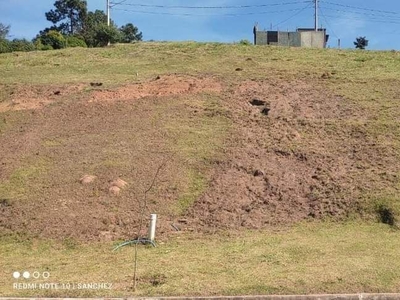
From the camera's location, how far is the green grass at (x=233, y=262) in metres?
6.08

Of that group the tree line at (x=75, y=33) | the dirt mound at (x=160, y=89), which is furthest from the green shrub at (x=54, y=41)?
the dirt mound at (x=160, y=89)

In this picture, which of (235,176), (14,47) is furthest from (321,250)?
(14,47)

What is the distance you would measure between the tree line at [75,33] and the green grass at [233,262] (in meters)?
18.3

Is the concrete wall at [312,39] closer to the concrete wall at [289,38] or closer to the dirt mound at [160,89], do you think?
the concrete wall at [289,38]

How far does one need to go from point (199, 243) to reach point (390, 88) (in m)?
8.05

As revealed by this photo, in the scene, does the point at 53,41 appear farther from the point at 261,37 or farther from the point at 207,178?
the point at 207,178

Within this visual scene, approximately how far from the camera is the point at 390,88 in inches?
551

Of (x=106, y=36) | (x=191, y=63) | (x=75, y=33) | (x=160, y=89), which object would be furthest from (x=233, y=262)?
(x=75, y=33)

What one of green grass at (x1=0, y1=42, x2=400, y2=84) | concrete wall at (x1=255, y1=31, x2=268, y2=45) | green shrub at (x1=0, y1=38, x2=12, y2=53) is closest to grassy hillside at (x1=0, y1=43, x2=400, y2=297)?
green grass at (x1=0, y1=42, x2=400, y2=84)

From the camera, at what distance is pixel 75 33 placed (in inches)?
1951

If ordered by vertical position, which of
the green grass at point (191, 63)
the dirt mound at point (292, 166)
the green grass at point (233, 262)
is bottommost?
the green grass at point (233, 262)

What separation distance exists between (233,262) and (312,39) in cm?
2279

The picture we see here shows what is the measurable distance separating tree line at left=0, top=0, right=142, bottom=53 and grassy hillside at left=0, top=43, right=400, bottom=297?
384 inches

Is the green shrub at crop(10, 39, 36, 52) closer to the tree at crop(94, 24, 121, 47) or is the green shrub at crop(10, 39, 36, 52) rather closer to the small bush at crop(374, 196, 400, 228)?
the tree at crop(94, 24, 121, 47)
